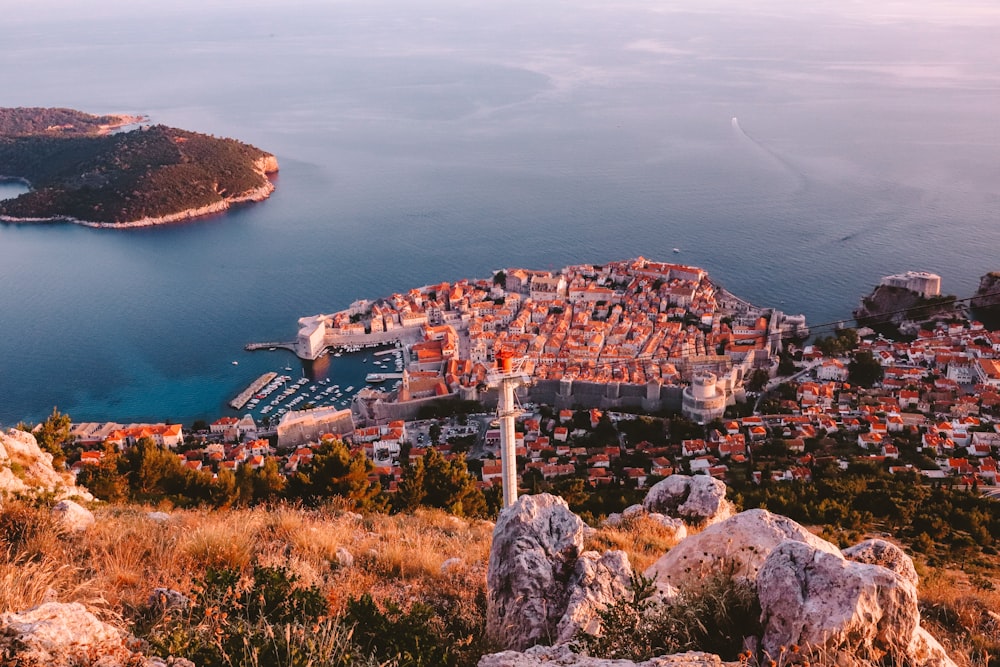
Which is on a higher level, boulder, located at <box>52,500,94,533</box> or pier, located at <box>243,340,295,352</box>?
boulder, located at <box>52,500,94,533</box>

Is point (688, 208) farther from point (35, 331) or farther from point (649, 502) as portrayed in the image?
point (649, 502)

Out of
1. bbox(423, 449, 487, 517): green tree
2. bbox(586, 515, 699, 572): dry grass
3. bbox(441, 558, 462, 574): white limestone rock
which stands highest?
bbox(441, 558, 462, 574): white limestone rock

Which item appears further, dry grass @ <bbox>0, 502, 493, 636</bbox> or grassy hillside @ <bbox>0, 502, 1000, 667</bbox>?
dry grass @ <bbox>0, 502, 493, 636</bbox>

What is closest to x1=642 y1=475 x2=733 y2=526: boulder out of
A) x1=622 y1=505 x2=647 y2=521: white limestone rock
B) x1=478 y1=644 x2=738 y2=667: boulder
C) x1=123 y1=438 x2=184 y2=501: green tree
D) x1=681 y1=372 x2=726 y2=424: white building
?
x1=622 y1=505 x2=647 y2=521: white limestone rock

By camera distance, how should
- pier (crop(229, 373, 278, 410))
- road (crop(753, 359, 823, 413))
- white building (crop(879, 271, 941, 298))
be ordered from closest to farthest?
road (crop(753, 359, 823, 413)) < pier (crop(229, 373, 278, 410)) < white building (crop(879, 271, 941, 298))

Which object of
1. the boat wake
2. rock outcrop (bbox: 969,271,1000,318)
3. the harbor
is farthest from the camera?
the boat wake

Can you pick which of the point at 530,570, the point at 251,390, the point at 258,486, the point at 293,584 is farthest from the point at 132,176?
the point at 530,570

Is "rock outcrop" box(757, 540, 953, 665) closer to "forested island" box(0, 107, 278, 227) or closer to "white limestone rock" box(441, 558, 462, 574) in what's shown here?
"white limestone rock" box(441, 558, 462, 574)
